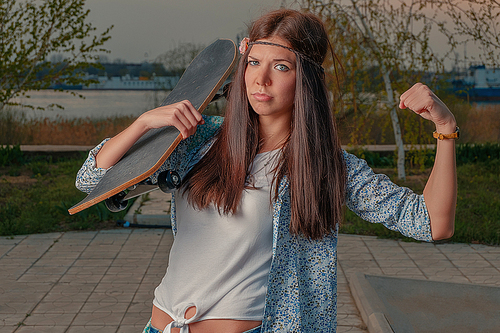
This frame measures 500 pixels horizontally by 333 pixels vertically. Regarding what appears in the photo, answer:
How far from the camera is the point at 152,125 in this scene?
1464mm

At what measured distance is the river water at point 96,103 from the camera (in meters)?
12.2

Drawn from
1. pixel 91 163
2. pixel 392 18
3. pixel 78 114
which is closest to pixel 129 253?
pixel 91 163

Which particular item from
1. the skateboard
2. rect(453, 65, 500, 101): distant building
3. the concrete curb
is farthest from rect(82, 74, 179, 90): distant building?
the skateboard

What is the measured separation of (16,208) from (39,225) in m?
0.93

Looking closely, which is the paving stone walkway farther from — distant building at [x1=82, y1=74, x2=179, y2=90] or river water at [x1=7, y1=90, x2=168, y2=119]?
river water at [x1=7, y1=90, x2=168, y2=119]

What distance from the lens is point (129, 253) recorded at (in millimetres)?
5301

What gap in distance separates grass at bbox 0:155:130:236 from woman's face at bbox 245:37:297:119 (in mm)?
4974

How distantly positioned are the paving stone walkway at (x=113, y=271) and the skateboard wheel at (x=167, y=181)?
240cm

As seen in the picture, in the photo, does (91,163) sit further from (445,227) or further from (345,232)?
(345,232)

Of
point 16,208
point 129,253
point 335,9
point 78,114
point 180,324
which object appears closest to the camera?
point 180,324

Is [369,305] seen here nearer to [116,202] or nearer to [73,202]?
[116,202]

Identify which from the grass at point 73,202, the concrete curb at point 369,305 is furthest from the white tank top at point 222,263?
the grass at point 73,202

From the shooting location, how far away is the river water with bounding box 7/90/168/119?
12.2 meters

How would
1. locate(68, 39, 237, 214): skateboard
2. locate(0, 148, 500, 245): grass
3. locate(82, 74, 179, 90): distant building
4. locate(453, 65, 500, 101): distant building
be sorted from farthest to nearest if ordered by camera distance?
locate(82, 74, 179, 90): distant building, locate(453, 65, 500, 101): distant building, locate(0, 148, 500, 245): grass, locate(68, 39, 237, 214): skateboard
